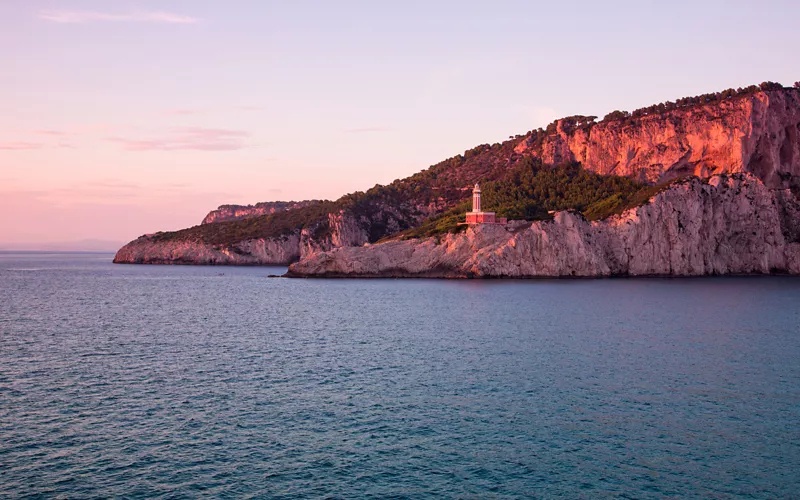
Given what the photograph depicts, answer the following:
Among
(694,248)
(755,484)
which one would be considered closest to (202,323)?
(755,484)

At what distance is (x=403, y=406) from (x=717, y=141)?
136094 millimetres

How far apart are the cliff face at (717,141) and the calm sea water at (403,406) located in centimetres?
8343

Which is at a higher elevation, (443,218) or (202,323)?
(443,218)

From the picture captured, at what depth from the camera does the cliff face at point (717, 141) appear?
5763 inches

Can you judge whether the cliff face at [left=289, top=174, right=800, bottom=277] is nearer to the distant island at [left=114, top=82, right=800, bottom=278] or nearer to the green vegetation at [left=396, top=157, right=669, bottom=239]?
the distant island at [left=114, top=82, right=800, bottom=278]

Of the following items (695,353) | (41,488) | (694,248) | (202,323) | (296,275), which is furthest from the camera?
(296,275)

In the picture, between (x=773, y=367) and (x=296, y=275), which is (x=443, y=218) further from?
(x=773, y=367)

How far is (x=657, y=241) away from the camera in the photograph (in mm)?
133625

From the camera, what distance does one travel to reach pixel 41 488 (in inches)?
999

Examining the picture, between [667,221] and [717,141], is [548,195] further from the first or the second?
[667,221]

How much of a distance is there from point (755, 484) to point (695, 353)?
27236 millimetres

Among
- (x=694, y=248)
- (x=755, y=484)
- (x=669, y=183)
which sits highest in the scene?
(x=669, y=183)

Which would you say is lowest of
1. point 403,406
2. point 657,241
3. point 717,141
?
point 403,406

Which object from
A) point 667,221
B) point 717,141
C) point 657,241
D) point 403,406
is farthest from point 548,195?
point 403,406
